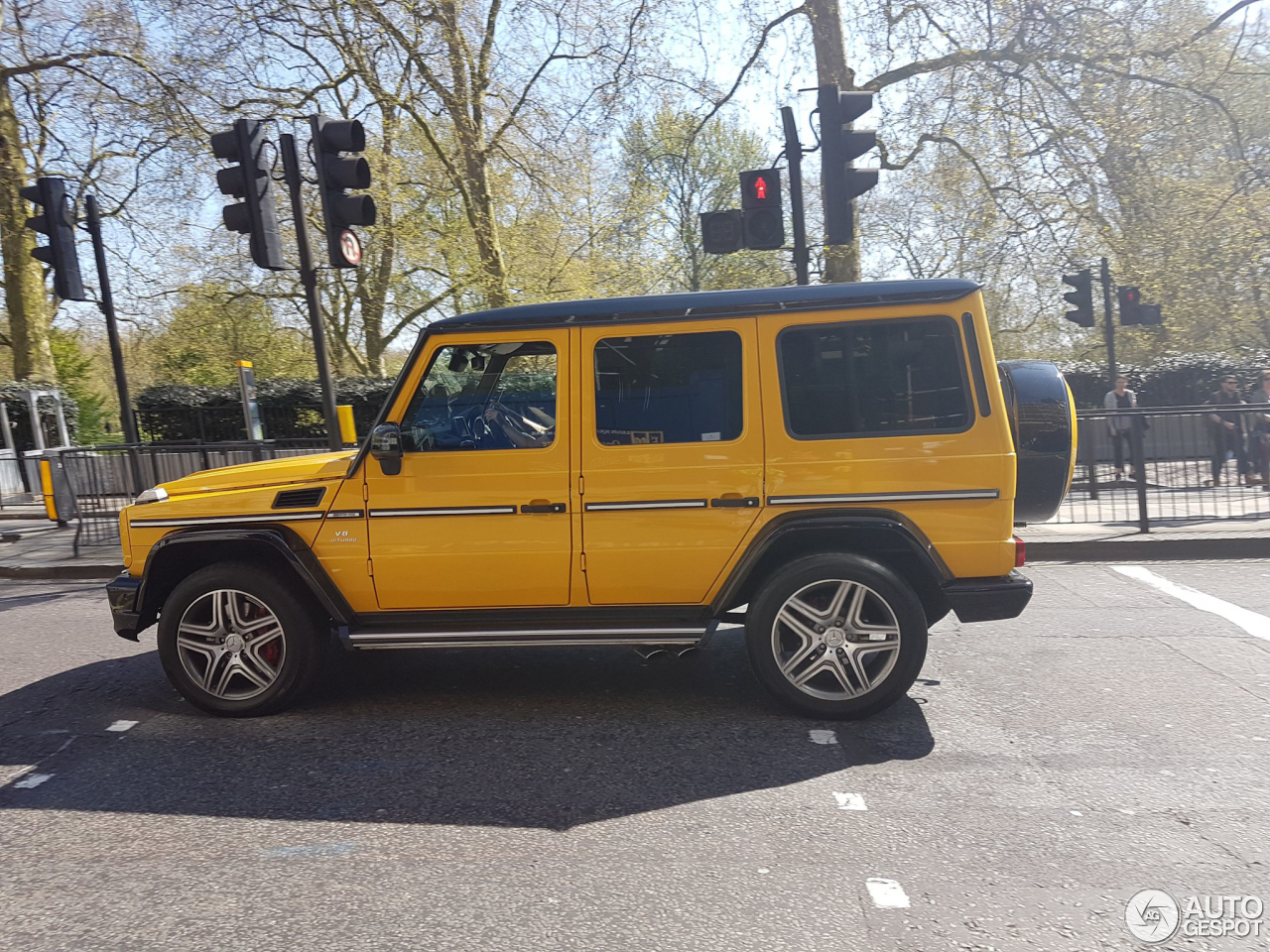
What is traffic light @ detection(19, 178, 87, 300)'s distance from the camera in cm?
1062

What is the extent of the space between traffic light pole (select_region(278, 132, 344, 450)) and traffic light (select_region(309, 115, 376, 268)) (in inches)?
12.6

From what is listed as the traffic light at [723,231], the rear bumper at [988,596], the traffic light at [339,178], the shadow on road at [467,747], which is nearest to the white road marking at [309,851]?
the shadow on road at [467,747]

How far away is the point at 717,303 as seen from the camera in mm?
4484

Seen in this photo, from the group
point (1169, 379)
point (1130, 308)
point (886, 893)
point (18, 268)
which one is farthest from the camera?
point (1169, 379)

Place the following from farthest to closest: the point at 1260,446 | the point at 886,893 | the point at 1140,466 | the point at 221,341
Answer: the point at 221,341 < the point at 1260,446 < the point at 1140,466 < the point at 886,893

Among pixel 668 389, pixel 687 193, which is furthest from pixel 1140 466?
pixel 687 193

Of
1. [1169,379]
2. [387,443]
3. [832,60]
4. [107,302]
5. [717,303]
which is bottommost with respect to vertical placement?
[1169,379]

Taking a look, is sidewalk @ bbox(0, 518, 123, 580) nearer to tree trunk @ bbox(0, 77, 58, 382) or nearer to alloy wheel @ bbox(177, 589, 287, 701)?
alloy wheel @ bbox(177, 589, 287, 701)

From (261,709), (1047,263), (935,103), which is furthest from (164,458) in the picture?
(1047,263)

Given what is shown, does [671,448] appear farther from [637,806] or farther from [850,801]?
[850,801]

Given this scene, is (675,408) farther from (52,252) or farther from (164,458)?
(52,252)

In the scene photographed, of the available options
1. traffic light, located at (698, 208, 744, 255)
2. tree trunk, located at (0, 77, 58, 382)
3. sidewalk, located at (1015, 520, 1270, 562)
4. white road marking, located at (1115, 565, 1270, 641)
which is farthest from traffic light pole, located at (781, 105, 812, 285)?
tree trunk, located at (0, 77, 58, 382)

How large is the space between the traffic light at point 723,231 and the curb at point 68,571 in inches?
269

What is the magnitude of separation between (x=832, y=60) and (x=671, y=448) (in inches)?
461
